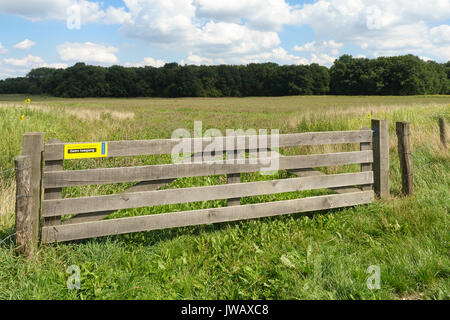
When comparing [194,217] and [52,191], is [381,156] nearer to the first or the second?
[194,217]

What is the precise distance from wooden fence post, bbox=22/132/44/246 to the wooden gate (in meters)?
0.01

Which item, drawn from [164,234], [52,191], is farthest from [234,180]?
[52,191]

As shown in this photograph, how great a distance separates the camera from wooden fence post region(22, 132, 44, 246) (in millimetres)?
3924

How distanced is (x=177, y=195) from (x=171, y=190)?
0.11 m

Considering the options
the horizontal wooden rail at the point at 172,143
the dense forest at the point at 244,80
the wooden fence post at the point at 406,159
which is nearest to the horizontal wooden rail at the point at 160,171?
the horizontal wooden rail at the point at 172,143

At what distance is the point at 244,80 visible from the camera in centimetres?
9769

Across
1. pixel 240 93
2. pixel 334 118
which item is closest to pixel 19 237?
pixel 334 118

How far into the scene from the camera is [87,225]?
418cm

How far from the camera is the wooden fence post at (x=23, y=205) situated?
12.1 ft

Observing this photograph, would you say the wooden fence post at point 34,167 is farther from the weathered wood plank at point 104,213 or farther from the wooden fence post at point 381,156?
the wooden fence post at point 381,156

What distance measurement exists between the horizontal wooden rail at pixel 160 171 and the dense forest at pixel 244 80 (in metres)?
82.5

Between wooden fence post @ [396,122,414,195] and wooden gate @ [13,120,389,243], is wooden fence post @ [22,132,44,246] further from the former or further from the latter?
wooden fence post @ [396,122,414,195]

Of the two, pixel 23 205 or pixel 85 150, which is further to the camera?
pixel 85 150
